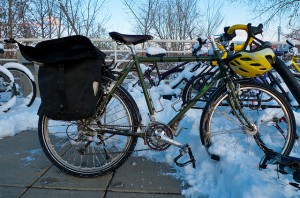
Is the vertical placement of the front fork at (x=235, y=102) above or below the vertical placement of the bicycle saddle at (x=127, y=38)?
below

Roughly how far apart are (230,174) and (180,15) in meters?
14.6

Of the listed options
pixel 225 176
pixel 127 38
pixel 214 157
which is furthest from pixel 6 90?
pixel 225 176

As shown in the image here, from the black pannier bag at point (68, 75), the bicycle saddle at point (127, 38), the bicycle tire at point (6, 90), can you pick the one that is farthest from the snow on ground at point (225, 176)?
the bicycle tire at point (6, 90)

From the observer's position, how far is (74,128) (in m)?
2.59

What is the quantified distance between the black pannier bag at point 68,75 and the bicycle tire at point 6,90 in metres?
2.59

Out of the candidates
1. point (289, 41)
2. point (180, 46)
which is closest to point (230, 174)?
point (289, 41)

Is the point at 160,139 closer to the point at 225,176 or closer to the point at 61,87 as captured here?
the point at 225,176

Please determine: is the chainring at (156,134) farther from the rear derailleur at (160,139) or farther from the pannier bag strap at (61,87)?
the pannier bag strap at (61,87)

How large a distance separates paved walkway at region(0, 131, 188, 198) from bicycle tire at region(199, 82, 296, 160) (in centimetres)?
53

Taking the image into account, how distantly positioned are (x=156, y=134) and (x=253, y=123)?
87 cm

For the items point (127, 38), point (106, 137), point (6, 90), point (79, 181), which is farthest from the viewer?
point (6, 90)

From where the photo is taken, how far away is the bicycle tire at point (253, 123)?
2.38 metres

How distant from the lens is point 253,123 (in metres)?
2.44

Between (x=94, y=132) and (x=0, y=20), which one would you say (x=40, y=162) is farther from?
(x=0, y=20)
